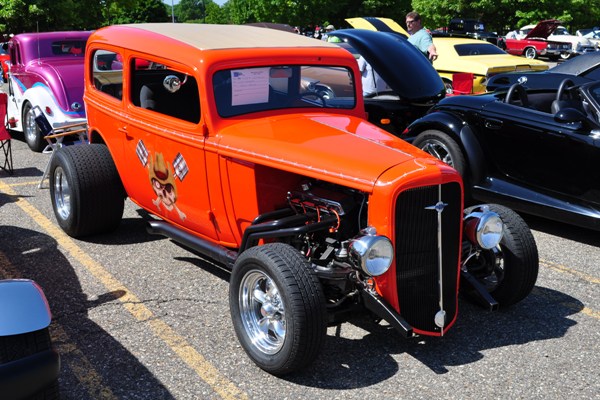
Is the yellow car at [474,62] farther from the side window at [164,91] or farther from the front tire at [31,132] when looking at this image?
the side window at [164,91]

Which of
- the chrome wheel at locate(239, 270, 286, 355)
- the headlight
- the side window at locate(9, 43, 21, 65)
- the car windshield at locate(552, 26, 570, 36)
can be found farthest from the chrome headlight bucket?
the car windshield at locate(552, 26, 570, 36)

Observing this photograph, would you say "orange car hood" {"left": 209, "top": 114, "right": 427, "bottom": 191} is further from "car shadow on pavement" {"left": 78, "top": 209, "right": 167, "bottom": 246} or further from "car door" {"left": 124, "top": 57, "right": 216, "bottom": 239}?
"car shadow on pavement" {"left": 78, "top": 209, "right": 167, "bottom": 246}

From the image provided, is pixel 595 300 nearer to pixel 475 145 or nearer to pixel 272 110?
pixel 475 145

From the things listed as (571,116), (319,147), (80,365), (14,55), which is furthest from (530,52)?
(80,365)

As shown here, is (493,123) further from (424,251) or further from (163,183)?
(163,183)

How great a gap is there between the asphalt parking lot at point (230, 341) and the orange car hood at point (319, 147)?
1035 millimetres

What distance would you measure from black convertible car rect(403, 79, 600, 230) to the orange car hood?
2.13 meters

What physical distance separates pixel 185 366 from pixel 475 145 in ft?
12.8

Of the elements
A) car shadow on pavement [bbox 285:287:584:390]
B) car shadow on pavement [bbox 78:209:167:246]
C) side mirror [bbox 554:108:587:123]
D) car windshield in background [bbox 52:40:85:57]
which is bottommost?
car shadow on pavement [bbox 285:287:584:390]

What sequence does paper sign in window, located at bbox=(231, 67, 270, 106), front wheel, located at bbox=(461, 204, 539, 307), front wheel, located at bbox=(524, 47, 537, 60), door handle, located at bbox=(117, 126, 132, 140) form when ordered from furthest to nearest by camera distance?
1. front wheel, located at bbox=(524, 47, 537, 60)
2. door handle, located at bbox=(117, 126, 132, 140)
3. paper sign in window, located at bbox=(231, 67, 270, 106)
4. front wheel, located at bbox=(461, 204, 539, 307)

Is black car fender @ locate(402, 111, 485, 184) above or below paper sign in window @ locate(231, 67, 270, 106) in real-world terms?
below

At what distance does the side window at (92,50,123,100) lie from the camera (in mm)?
5602

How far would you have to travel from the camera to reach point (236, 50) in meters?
4.79

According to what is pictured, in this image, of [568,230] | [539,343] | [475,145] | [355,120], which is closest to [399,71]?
[475,145]
